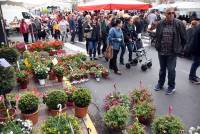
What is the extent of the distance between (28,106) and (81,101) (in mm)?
1116

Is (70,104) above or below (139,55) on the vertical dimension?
below

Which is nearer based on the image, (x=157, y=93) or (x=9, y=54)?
(x=157, y=93)

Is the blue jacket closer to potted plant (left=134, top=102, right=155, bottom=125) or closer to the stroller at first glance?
the stroller

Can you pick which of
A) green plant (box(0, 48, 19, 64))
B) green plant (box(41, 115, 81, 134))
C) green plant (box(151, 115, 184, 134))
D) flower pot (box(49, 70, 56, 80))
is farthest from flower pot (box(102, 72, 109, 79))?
green plant (box(41, 115, 81, 134))

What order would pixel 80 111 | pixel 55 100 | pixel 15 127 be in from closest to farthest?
pixel 15 127 < pixel 55 100 < pixel 80 111

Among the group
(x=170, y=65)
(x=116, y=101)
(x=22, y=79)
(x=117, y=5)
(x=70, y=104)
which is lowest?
(x=70, y=104)

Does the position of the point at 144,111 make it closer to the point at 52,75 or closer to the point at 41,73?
the point at 41,73

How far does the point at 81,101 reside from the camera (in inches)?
231

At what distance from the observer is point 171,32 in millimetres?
7207

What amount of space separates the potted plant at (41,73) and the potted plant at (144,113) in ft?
11.2

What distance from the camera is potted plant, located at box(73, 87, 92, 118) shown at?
19.2 ft

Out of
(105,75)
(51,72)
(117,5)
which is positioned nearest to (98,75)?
(105,75)

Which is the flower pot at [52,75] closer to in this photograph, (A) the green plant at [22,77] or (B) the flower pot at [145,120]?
(A) the green plant at [22,77]

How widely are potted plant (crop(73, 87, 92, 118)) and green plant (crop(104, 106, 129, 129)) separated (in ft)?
2.25
